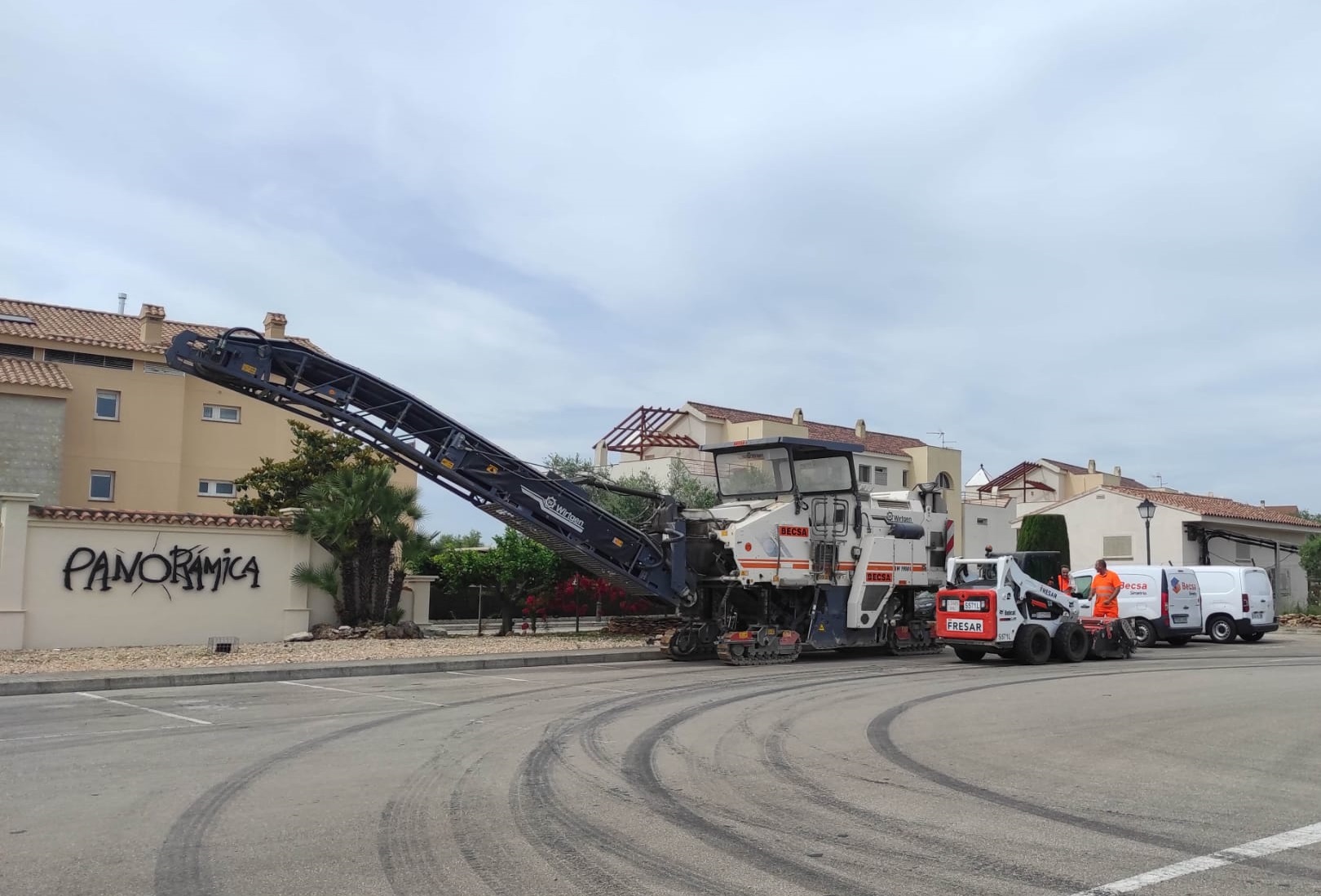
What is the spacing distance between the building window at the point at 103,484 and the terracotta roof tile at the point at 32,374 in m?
3.13

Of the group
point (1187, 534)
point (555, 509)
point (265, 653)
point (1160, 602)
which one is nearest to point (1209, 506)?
point (1187, 534)

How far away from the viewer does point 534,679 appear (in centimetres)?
1611

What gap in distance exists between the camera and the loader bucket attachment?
67.9 feet

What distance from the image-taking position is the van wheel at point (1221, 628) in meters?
28.1

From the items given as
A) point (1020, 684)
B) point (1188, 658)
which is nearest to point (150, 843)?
point (1020, 684)

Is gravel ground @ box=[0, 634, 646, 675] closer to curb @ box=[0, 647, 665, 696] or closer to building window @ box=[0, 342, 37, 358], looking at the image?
curb @ box=[0, 647, 665, 696]

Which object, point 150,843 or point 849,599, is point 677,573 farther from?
point 150,843

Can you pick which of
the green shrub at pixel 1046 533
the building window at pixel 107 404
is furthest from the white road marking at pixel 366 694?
the green shrub at pixel 1046 533

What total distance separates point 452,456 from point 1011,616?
33.0 ft

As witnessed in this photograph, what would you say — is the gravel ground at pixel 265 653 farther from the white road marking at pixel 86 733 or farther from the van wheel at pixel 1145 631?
the van wheel at pixel 1145 631

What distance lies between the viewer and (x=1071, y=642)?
20078 mm

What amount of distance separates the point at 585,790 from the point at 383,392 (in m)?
11.8

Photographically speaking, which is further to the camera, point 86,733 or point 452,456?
point 452,456

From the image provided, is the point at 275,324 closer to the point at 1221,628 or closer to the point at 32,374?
the point at 32,374
